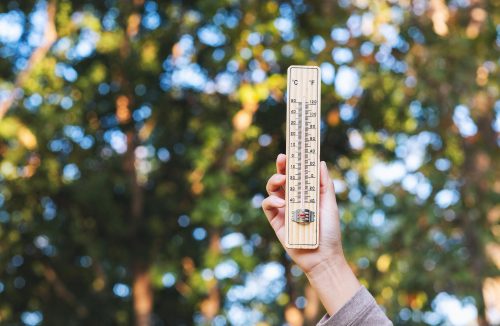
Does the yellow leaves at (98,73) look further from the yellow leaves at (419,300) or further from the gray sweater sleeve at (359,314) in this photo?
the gray sweater sleeve at (359,314)

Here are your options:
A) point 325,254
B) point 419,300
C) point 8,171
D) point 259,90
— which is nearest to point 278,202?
point 325,254

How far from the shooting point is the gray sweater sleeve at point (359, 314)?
1.75 meters

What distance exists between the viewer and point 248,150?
8.37 meters

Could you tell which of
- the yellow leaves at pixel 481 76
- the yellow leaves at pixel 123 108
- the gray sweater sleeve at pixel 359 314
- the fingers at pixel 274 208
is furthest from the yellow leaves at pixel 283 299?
the gray sweater sleeve at pixel 359 314

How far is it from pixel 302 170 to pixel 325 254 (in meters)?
0.19

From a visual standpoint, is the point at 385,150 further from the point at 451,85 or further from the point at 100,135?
the point at 100,135

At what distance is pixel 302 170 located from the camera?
6.17 feet

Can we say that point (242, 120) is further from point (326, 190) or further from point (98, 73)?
point (326, 190)

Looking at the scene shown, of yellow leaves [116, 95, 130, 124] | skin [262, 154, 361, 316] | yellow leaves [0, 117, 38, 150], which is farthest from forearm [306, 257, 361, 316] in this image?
yellow leaves [116, 95, 130, 124]

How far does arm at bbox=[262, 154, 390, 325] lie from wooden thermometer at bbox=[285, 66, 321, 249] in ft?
0.09

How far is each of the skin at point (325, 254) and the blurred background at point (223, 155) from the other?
16.9ft

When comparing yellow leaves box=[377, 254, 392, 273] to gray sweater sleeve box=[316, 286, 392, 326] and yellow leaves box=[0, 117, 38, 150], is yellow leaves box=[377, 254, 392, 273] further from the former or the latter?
gray sweater sleeve box=[316, 286, 392, 326]

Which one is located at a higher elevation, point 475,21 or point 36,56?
point 475,21

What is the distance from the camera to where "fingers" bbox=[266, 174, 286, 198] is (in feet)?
6.33
